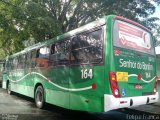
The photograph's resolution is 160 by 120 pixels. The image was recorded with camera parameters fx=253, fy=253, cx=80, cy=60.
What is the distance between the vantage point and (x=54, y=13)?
20.3 meters

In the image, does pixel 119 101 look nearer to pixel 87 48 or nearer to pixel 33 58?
pixel 87 48

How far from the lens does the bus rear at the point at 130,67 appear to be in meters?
6.84

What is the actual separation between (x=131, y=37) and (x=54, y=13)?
13.4 meters

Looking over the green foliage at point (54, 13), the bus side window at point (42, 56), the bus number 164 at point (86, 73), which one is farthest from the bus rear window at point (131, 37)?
the green foliage at point (54, 13)

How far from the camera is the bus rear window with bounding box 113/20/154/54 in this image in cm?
725

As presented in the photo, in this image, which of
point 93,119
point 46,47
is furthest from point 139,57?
point 46,47

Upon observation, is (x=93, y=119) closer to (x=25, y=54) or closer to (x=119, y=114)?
(x=119, y=114)

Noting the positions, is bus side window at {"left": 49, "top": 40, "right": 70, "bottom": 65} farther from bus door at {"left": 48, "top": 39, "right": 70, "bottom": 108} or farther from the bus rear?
the bus rear

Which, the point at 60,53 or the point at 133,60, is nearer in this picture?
the point at 133,60

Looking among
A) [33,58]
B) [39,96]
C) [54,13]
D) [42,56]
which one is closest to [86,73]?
[42,56]

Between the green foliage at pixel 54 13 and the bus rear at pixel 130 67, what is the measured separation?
8523 millimetres

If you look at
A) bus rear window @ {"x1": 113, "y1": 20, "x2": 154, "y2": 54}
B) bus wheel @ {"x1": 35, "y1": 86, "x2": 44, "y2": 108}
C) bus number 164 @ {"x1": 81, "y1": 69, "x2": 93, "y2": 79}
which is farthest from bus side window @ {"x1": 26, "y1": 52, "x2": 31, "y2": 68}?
bus rear window @ {"x1": 113, "y1": 20, "x2": 154, "y2": 54}

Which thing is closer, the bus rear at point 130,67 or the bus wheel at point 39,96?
the bus rear at point 130,67

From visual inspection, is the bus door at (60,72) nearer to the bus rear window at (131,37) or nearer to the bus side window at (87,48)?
the bus side window at (87,48)
